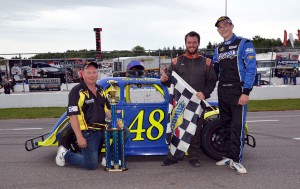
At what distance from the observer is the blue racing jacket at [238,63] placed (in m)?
4.61

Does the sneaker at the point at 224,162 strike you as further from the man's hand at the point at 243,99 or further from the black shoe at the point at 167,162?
the man's hand at the point at 243,99

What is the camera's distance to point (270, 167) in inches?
198

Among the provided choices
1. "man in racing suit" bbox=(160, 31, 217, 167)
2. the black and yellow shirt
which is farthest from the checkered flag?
the black and yellow shirt

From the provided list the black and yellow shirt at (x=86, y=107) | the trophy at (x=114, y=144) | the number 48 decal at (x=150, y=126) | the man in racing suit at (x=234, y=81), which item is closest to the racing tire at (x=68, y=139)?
the black and yellow shirt at (x=86, y=107)

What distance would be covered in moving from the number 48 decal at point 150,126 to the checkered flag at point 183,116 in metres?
0.32

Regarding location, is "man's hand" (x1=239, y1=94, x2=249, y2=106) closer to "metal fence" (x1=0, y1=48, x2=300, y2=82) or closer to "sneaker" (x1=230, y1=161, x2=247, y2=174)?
"sneaker" (x1=230, y1=161, x2=247, y2=174)

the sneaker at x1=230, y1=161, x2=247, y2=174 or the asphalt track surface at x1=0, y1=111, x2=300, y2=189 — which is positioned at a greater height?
the sneaker at x1=230, y1=161, x2=247, y2=174

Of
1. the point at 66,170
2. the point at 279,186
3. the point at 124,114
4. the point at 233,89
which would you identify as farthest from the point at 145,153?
the point at 279,186

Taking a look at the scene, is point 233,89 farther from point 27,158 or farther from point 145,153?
point 27,158

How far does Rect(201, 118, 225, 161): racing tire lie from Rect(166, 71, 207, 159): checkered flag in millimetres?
356

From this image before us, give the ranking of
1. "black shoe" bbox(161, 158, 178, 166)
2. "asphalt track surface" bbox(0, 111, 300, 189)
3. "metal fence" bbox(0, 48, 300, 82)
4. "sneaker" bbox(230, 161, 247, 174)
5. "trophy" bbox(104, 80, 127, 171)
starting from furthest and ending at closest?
"metal fence" bbox(0, 48, 300, 82) → "black shoe" bbox(161, 158, 178, 166) → "trophy" bbox(104, 80, 127, 171) → "sneaker" bbox(230, 161, 247, 174) → "asphalt track surface" bbox(0, 111, 300, 189)

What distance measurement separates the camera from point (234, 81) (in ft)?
15.8

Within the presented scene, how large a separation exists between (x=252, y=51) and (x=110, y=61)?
12.8 metres

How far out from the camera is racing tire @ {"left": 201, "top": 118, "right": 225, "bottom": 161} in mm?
5297
